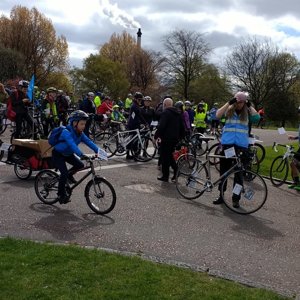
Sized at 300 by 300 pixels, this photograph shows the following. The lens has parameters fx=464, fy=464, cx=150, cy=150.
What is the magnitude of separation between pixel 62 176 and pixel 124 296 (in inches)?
137

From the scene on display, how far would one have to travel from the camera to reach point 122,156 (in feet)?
43.5

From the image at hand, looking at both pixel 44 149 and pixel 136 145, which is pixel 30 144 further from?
pixel 136 145

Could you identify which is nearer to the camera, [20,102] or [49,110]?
[20,102]

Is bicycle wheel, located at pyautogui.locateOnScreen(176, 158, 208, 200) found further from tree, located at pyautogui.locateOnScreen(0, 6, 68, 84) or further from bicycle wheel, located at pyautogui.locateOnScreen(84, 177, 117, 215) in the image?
tree, located at pyautogui.locateOnScreen(0, 6, 68, 84)

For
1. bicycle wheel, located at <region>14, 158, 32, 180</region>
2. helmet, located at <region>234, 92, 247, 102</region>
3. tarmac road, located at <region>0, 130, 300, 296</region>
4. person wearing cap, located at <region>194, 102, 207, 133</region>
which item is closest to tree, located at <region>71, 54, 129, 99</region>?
person wearing cap, located at <region>194, 102, 207, 133</region>

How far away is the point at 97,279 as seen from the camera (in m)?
4.38

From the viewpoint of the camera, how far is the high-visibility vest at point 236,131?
25.4 ft

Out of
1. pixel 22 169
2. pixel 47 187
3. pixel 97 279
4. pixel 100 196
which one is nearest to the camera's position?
Result: pixel 97 279

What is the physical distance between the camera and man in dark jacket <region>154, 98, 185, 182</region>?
32.6ft

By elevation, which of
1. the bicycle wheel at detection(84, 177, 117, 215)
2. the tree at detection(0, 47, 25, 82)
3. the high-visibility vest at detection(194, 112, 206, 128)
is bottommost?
the bicycle wheel at detection(84, 177, 117, 215)

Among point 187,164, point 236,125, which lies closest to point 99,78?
point 187,164

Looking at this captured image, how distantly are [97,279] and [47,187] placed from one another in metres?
3.40

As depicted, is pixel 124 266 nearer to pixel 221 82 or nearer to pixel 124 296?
pixel 124 296

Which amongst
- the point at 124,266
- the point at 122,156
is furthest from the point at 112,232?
the point at 122,156
